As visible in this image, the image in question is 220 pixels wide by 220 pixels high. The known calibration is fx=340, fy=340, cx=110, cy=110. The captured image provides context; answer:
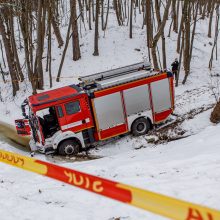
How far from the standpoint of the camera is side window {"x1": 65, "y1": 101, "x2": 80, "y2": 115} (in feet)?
38.7

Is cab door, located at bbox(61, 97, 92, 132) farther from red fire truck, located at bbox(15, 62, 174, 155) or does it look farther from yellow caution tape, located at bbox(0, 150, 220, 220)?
yellow caution tape, located at bbox(0, 150, 220, 220)

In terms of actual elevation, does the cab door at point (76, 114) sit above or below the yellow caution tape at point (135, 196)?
below

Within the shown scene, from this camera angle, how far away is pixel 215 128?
1035 cm

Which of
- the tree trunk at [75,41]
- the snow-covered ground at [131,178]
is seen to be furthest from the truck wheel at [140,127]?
the tree trunk at [75,41]

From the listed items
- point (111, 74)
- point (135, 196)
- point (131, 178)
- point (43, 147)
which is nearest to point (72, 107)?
point (43, 147)

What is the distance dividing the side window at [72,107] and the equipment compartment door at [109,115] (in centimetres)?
63

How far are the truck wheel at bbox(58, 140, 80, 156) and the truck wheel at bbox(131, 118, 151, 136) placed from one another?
2226 millimetres

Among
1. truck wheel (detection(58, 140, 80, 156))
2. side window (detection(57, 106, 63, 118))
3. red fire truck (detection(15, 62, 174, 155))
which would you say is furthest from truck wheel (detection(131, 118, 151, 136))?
side window (detection(57, 106, 63, 118))

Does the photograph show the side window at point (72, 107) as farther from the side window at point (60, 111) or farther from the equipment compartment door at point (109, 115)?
the equipment compartment door at point (109, 115)

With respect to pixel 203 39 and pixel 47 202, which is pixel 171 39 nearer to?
pixel 203 39

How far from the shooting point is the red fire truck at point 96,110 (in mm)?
11867

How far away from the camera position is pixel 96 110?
39.7ft

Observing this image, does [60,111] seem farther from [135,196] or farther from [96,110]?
[135,196]

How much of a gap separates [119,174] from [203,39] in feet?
76.6
